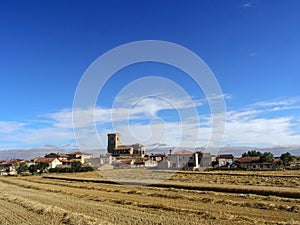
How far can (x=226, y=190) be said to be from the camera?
30.2 metres

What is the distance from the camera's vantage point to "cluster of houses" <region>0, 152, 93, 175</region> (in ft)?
382

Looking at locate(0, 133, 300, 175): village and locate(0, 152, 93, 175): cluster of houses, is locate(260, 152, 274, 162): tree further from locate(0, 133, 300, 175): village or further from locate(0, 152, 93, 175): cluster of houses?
locate(0, 152, 93, 175): cluster of houses

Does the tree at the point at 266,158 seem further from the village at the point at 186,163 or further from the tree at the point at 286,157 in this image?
the tree at the point at 286,157

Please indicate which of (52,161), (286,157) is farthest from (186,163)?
(52,161)

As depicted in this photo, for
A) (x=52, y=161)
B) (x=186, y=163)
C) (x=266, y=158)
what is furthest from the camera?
(x=52, y=161)

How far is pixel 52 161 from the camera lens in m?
123

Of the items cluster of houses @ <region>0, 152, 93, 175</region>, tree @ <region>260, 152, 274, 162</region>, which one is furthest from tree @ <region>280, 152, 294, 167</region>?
cluster of houses @ <region>0, 152, 93, 175</region>

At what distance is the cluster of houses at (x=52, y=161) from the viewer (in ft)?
382

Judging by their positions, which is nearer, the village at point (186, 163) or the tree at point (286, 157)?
the village at point (186, 163)

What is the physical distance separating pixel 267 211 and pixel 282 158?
89.5m

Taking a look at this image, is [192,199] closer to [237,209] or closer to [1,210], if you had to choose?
[237,209]

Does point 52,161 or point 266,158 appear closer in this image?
point 266,158

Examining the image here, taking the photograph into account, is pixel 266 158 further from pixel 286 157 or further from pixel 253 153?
pixel 253 153

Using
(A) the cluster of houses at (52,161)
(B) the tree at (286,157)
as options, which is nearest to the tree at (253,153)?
(B) the tree at (286,157)
